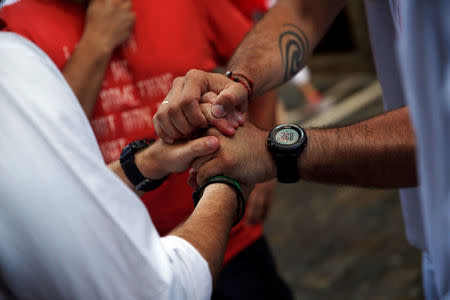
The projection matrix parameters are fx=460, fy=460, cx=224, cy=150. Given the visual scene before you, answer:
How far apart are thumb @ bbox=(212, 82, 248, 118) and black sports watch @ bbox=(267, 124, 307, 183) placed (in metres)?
0.09

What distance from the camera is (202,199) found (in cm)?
74

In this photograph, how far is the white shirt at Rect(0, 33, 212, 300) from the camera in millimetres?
482

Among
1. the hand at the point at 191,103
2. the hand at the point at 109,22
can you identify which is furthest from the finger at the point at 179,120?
the hand at the point at 109,22

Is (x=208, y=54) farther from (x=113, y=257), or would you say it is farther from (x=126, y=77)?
(x=113, y=257)

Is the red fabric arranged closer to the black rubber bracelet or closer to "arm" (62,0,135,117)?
"arm" (62,0,135,117)

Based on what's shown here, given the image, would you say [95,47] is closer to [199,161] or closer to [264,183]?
[199,161]

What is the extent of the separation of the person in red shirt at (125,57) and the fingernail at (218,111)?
1.5 inches

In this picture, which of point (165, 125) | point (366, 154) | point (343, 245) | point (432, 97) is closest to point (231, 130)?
point (165, 125)

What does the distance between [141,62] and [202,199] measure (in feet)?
1.11

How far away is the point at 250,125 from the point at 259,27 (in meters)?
0.29

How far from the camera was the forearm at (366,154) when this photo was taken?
734 millimetres

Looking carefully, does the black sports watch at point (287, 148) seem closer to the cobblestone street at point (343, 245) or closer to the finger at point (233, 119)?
the finger at point (233, 119)

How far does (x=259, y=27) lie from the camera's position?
109cm

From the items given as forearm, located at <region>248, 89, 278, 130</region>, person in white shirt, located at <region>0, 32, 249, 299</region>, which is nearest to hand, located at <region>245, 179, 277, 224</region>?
forearm, located at <region>248, 89, 278, 130</region>
